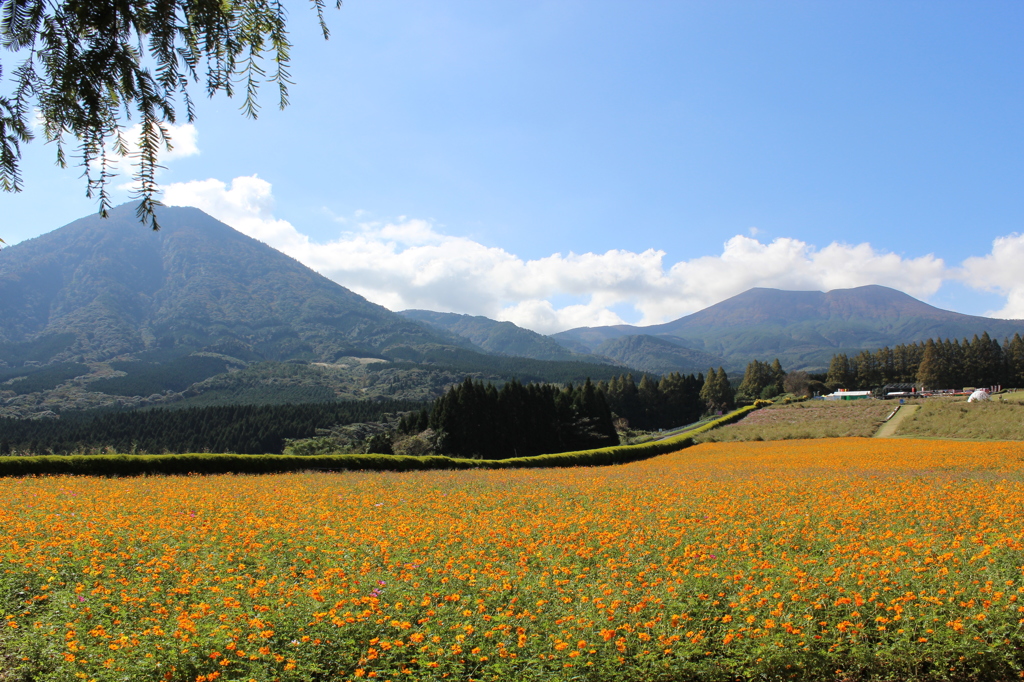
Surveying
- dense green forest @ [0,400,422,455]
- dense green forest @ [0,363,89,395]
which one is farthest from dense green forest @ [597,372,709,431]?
dense green forest @ [0,363,89,395]

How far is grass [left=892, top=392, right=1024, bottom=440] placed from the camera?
37188mm

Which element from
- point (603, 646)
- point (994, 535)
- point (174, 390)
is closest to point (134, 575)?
point (603, 646)

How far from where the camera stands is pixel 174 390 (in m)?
171

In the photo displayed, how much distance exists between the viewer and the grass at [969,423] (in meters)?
37.2

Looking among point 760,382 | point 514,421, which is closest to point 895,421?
point 514,421

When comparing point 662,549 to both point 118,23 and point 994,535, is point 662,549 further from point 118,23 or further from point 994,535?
point 118,23

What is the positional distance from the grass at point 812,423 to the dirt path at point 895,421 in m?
0.61

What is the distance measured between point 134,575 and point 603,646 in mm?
6250

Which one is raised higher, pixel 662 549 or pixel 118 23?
pixel 118 23

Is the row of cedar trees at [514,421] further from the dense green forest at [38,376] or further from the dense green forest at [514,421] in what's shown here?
the dense green forest at [38,376]

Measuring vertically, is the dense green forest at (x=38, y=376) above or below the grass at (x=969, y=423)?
above

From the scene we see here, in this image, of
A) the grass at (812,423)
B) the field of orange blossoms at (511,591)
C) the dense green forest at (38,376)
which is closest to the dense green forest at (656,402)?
the grass at (812,423)

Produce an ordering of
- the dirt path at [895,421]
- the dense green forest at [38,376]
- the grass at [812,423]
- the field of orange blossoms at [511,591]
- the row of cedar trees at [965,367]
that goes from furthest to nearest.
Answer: the dense green forest at [38,376]
the row of cedar trees at [965,367]
the grass at [812,423]
the dirt path at [895,421]
the field of orange blossoms at [511,591]

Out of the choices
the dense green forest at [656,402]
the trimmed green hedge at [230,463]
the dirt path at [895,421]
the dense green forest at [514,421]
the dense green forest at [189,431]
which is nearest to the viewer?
the trimmed green hedge at [230,463]
